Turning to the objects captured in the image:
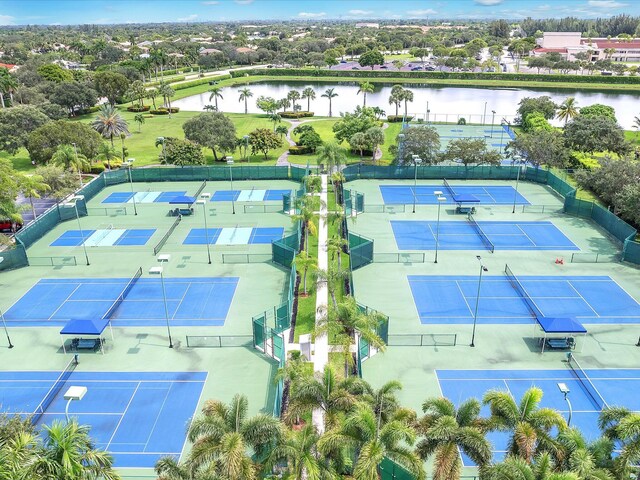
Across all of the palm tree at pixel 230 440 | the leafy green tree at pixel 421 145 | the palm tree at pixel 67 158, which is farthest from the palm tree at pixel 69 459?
the leafy green tree at pixel 421 145

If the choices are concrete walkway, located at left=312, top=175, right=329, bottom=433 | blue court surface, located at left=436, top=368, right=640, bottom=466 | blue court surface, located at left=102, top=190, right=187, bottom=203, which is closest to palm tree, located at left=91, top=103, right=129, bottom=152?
blue court surface, located at left=102, top=190, right=187, bottom=203

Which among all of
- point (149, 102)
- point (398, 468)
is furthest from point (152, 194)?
point (149, 102)

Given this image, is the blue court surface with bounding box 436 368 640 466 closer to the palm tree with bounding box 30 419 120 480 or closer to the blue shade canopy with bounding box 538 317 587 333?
the blue shade canopy with bounding box 538 317 587 333

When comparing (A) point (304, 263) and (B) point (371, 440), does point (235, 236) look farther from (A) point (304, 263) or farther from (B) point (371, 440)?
(B) point (371, 440)

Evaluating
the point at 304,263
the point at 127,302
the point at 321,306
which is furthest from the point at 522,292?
the point at 127,302

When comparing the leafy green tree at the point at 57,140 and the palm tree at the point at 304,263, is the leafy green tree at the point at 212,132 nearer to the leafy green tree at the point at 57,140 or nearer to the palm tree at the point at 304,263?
the leafy green tree at the point at 57,140
